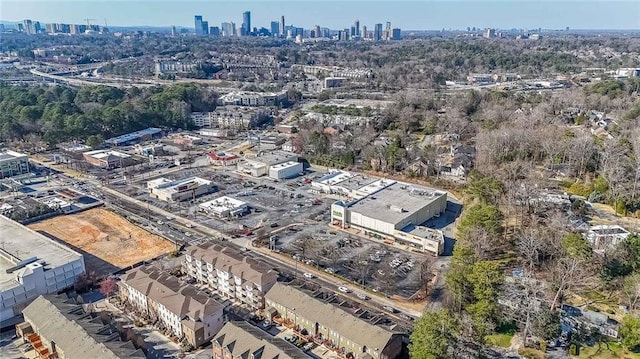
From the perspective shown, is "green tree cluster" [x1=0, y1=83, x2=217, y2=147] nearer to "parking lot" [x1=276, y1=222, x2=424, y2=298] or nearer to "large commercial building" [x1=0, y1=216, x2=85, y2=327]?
"large commercial building" [x1=0, y1=216, x2=85, y2=327]

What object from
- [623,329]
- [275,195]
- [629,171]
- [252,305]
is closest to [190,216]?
[275,195]

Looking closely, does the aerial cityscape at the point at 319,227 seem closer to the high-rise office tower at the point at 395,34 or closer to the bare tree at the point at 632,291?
the bare tree at the point at 632,291

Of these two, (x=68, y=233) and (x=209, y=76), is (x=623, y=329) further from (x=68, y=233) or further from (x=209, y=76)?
(x=209, y=76)

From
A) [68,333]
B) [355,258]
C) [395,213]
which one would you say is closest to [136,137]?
[395,213]

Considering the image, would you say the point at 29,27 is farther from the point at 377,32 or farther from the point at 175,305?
the point at 175,305

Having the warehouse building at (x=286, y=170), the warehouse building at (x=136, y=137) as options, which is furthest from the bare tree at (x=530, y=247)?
the warehouse building at (x=136, y=137)

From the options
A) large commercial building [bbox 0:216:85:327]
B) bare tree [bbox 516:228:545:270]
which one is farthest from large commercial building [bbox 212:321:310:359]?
bare tree [bbox 516:228:545:270]

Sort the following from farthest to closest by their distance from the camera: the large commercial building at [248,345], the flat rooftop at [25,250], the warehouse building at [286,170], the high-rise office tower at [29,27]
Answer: the high-rise office tower at [29,27] < the warehouse building at [286,170] < the flat rooftop at [25,250] < the large commercial building at [248,345]
